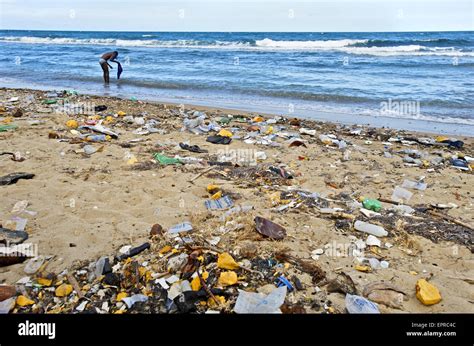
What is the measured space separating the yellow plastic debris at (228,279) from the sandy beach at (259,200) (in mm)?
77

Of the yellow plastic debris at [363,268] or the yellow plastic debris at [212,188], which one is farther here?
the yellow plastic debris at [212,188]

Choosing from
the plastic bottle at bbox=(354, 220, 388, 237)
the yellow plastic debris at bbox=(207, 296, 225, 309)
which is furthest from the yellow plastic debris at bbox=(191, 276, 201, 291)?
the plastic bottle at bbox=(354, 220, 388, 237)

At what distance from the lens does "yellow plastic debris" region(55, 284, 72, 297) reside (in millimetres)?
2227

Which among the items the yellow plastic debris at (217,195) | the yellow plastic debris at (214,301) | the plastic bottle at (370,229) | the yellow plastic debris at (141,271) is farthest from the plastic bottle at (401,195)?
the yellow plastic debris at (141,271)

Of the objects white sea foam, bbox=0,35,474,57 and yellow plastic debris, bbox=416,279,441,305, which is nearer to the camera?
yellow plastic debris, bbox=416,279,441,305

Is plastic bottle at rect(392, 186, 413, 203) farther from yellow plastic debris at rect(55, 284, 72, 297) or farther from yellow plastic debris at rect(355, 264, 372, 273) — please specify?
yellow plastic debris at rect(55, 284, 72, 297)

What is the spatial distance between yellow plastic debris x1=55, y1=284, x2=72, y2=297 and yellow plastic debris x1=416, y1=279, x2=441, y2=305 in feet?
7.15

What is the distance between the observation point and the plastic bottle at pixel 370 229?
2.89m

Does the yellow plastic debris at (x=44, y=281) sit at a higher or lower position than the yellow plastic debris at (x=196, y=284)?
lower

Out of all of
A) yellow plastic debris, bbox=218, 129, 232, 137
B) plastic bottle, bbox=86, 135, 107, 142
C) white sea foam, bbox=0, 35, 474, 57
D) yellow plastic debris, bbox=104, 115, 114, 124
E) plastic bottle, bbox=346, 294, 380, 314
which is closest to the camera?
plastic bottle, bbox=346, 294, 380, 314

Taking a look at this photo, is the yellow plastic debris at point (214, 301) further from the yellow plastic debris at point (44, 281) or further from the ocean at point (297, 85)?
the ocean at point (297, 85)

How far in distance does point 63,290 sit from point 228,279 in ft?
3.45
